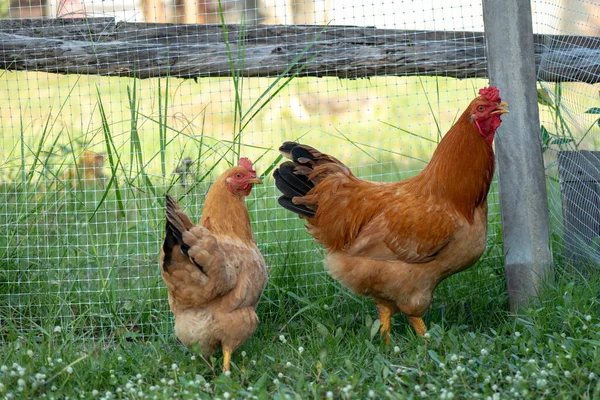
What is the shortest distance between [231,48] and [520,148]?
2.00m

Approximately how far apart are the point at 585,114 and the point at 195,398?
309cm

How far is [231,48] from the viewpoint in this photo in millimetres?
5109

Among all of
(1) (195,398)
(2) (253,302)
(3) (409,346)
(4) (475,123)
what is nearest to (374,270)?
(3) (409,346)

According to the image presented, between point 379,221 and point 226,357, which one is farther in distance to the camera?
point 379,221

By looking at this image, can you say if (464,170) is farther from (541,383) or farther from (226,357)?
(226,357)

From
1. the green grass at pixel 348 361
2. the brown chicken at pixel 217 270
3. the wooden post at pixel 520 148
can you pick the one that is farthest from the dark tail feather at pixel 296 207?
the wooden post at pixel 520 148

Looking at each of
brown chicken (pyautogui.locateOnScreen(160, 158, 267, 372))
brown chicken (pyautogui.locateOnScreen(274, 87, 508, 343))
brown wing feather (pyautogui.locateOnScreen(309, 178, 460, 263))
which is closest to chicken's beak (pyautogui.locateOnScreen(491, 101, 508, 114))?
brown chicken (pyautogui.locateOnScreen(274, 87, 508, 343))

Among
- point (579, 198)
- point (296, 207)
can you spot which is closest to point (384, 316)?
point (296, 207)

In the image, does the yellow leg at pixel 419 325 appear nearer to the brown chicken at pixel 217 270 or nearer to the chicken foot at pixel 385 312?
the chicken foot at pixel 385 312

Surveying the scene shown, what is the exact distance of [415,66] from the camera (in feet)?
16.4

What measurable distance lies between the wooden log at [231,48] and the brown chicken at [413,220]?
0.79m

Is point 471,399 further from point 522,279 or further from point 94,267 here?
point 94,267

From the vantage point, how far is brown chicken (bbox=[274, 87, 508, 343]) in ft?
14.0

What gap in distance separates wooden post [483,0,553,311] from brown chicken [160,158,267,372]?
1550mm
